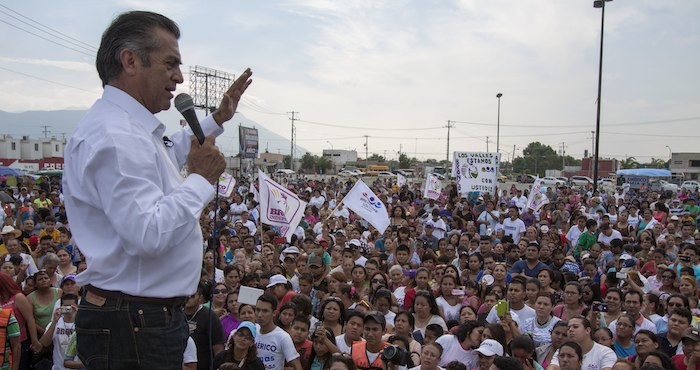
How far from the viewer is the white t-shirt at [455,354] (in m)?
5.83

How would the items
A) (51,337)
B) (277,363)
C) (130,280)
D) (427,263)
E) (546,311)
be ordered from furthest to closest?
1. (427,263)
2. (546,311)
3. (51,337)
4. (277,363)
5. (130,280)

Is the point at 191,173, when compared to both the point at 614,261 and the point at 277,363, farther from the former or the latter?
the point at 614,261

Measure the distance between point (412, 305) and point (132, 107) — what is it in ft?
19.9

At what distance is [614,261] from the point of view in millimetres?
9586

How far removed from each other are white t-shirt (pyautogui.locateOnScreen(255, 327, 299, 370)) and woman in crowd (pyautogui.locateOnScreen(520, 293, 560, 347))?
2.51 meters

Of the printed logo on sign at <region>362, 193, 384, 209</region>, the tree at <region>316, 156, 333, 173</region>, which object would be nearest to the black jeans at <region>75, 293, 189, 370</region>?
the printed logo on sign at <region>362, 193, 384, 209</region>

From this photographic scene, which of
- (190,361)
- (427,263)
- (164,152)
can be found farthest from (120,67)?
(427,263)

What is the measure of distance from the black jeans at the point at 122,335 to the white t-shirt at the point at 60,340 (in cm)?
443

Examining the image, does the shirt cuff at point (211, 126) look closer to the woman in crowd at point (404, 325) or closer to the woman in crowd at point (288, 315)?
the woman in crowd at point (288, 315)

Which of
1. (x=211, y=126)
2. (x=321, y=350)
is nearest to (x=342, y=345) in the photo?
(x=321, y=350)

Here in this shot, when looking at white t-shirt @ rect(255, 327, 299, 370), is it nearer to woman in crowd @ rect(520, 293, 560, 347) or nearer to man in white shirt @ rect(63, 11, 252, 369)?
woman in crowd @ rect(520, 293, 560, 347)

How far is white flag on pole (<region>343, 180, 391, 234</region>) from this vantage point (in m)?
11.6

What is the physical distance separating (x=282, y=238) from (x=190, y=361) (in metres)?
6.25

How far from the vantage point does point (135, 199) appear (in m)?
1.60
